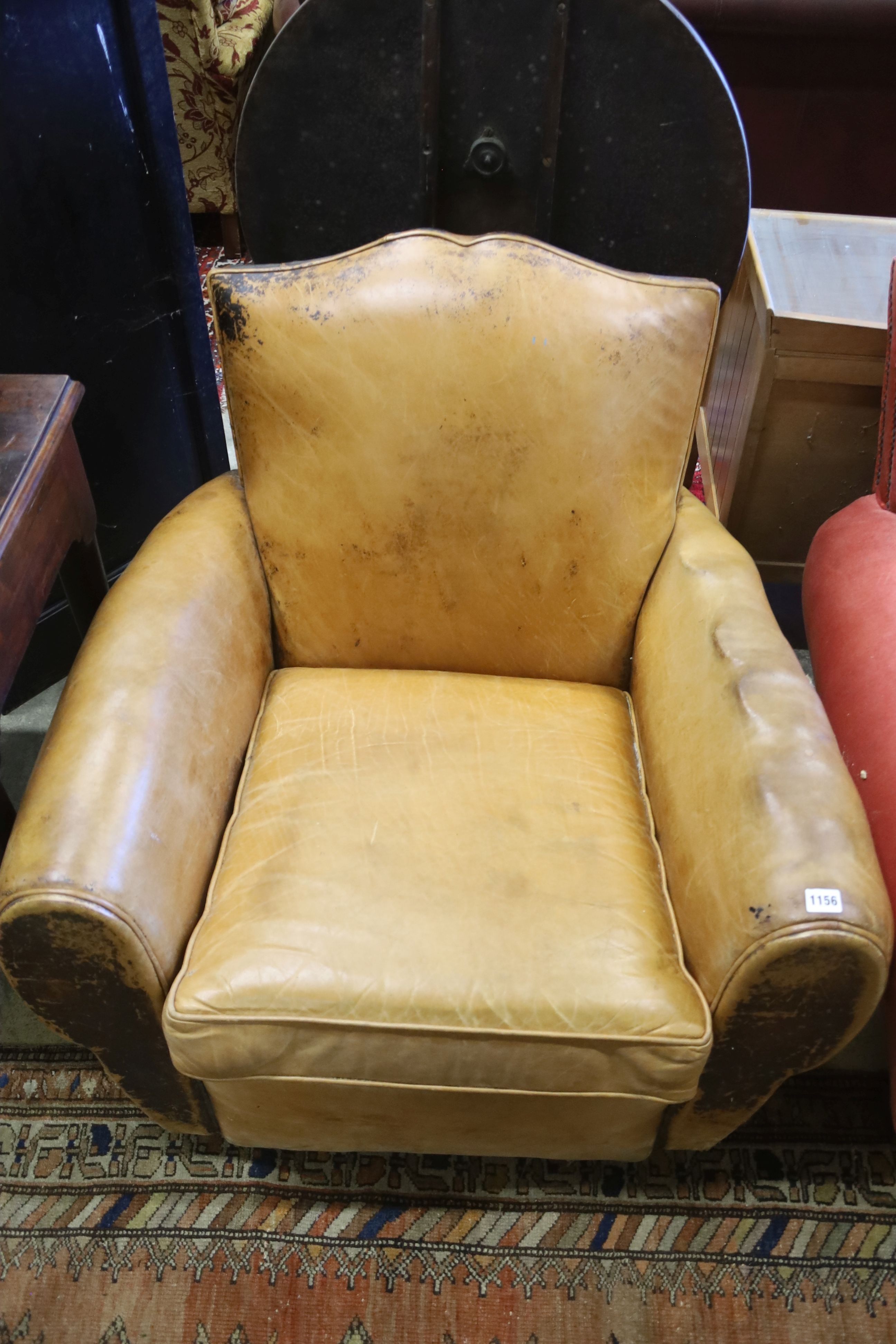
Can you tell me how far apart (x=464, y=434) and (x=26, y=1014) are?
43.4 inches

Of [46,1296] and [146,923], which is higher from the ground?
[146,923]

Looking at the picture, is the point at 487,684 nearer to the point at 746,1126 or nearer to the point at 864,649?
the point at 864,649

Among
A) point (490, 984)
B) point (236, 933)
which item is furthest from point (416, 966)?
point (236, 933)

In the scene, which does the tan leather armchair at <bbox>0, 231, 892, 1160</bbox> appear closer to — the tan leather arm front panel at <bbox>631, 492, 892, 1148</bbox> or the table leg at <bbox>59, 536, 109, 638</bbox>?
the tan leather arm front panel at <bbox>631, 492, 892, 1148</bbox>

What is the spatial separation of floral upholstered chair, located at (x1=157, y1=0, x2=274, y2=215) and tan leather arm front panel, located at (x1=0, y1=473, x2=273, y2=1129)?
165 cm

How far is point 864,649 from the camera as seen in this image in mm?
1343

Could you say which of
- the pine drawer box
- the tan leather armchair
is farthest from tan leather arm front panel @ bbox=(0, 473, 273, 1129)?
the pine drawer box

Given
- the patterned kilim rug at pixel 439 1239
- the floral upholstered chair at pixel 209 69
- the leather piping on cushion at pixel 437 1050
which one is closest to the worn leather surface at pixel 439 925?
the leather piping on cushion at pixel 437 1050

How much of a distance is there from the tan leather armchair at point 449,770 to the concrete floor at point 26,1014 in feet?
1.17

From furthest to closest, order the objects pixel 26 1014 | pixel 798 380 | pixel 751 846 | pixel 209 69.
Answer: pixel 209 69 < pixel 798 380 < pixel 26 1014 < pixel 751 846

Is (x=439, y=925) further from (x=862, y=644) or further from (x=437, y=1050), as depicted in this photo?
(x=862, y=644)

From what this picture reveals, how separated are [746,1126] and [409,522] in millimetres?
980

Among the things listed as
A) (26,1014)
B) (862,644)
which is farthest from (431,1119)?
(862,644)

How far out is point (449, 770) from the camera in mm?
1278
